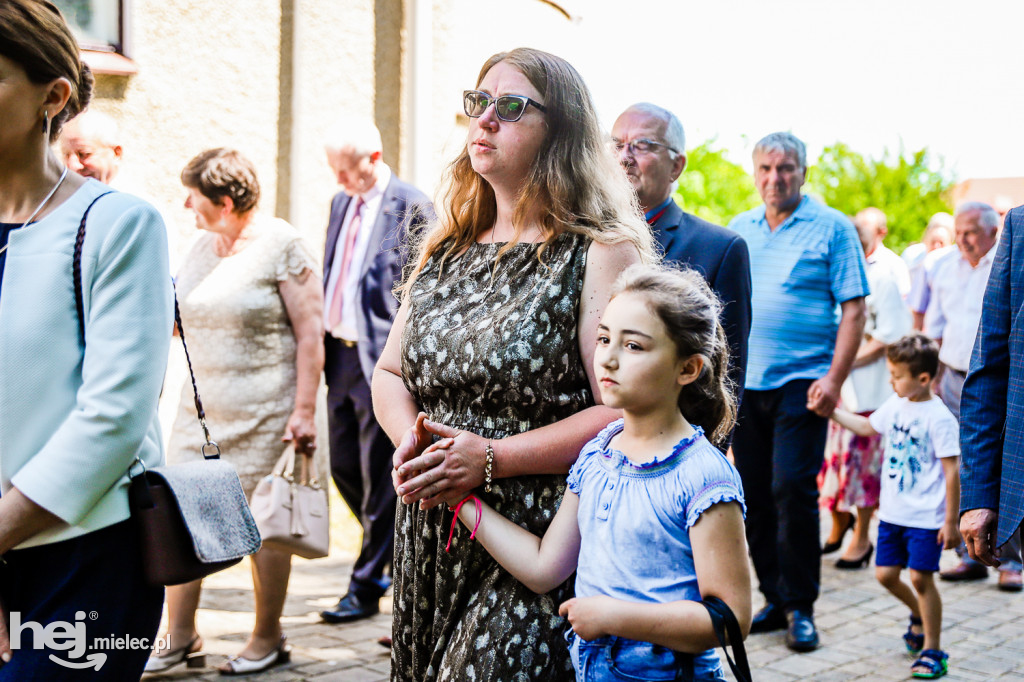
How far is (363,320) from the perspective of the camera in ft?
18.9

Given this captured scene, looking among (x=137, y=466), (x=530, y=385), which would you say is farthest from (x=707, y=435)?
(x=137, y=466)

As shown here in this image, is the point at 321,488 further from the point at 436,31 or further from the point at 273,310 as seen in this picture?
the point at 436,31

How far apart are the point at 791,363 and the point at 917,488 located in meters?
0.95

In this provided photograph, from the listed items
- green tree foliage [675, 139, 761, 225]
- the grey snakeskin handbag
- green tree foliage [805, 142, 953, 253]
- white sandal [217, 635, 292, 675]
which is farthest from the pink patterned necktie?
green tree foliage [675, 139, 761, 225]

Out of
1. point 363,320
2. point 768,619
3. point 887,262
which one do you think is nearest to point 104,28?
point 363,320

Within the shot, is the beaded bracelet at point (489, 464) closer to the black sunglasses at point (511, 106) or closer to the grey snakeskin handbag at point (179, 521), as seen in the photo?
the grey snakeskin handbag at point (179, 521)

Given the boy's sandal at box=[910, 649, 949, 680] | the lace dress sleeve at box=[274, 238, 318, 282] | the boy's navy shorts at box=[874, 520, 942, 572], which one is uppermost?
the lace dress sleeve at box=[274, 238, 318, 282]

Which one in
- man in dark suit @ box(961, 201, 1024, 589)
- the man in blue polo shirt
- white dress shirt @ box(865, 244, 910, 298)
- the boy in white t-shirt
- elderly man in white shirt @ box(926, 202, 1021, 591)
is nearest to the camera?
man in dark suit @ box(961, 201, 1024, 589)

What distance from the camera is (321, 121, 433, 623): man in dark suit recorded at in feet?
18.8

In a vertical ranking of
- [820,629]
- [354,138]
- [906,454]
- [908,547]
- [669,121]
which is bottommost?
[820,629]

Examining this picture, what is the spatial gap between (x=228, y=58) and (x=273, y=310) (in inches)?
108

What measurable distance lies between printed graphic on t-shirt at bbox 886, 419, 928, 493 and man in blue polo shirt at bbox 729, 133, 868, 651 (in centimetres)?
37

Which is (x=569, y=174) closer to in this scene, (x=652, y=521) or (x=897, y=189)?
(x=652, y=521)

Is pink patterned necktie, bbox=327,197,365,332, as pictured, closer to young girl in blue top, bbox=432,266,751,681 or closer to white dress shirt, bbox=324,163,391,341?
white dress shirt, bbox=324,163,391,341
